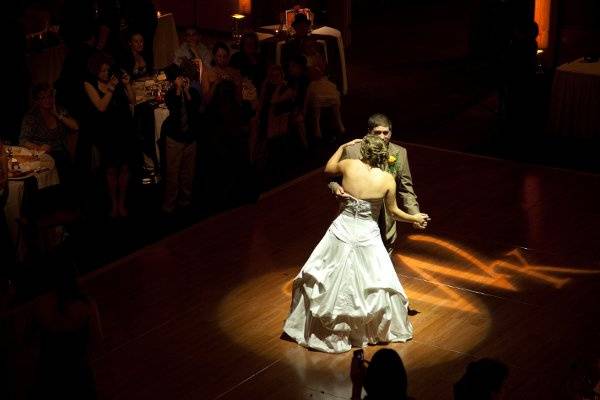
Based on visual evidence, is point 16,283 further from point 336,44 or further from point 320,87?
point 336,44

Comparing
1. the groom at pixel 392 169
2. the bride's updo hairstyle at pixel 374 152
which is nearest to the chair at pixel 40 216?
the groom at pixel 392 169

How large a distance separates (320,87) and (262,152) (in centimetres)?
147

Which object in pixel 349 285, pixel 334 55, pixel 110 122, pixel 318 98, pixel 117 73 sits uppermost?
pixel 117 73

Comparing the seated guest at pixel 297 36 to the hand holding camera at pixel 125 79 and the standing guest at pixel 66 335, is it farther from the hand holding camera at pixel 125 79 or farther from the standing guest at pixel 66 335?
the standing guest at pixel 66 335

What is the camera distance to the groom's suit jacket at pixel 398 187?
7.41 meters

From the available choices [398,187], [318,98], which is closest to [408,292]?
[398,187]

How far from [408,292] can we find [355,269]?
114 centimetres

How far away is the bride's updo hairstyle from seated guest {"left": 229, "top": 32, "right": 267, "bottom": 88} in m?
4.43

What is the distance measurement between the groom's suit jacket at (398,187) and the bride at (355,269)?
0.20m

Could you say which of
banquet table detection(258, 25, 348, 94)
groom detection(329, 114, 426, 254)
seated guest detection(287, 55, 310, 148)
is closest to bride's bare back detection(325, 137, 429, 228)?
groom detection(329, 114, 426, 254)

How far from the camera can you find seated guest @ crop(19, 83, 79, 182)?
8930mm

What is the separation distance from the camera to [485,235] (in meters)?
9.20

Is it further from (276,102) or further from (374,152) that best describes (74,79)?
(374,152)

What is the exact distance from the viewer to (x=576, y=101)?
11664 mm
